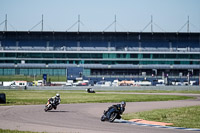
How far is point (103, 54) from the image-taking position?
122250 mm

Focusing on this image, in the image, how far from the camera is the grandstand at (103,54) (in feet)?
389

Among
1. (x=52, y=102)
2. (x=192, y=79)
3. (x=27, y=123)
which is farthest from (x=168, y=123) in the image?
(x=192, y=79)

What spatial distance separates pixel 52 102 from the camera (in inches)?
1357

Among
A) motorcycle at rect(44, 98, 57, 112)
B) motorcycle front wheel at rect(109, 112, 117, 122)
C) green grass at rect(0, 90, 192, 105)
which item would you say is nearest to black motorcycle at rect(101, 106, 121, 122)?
motorcycle front wheel at rect(109, 112, 117, 122)

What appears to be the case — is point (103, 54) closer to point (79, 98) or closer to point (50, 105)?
point (79, 98)

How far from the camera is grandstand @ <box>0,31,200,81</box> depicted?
389 feet

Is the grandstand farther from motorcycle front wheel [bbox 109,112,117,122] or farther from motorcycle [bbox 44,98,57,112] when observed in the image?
motorcycle front wheel [bbox 109,112,117,122]

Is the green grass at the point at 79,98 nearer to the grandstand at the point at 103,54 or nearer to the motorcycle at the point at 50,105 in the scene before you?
the motorcycle at the point at 50,105

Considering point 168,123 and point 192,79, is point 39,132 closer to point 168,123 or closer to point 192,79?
point 168,123

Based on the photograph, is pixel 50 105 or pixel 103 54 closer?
pixel 50 105

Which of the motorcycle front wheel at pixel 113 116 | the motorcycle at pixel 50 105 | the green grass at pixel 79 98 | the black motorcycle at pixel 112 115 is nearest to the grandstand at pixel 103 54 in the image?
the green grass at pixel 79 98

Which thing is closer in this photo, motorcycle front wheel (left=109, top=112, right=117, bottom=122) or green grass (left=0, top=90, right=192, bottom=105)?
motorcycle front wheel (left=109, top=112, right=117, bottom=122)

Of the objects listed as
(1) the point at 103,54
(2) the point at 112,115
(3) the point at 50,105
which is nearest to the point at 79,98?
(3) the point at 50,105

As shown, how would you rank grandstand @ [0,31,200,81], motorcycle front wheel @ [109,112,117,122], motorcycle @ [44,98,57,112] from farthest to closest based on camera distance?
grandstand @ [0,31,200,81]
motorcycle @ [44,98,57,112]
motorcycle front wheel @ [109,112,117,122]
